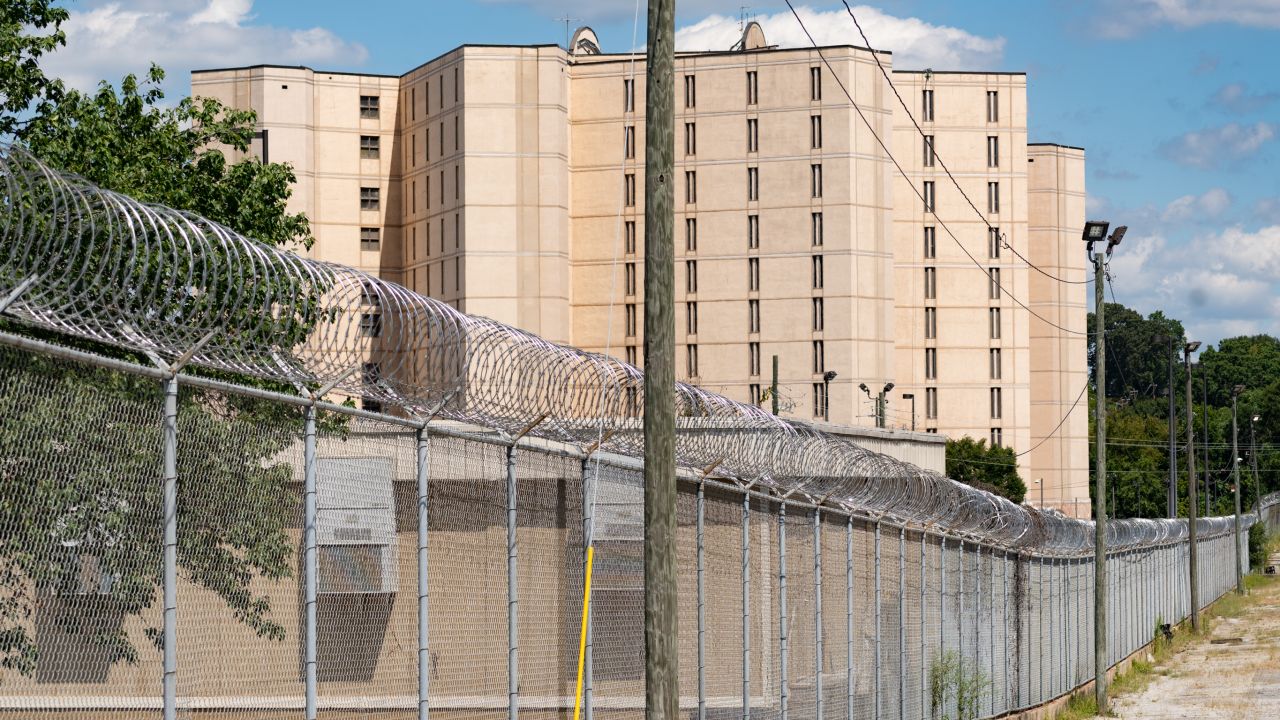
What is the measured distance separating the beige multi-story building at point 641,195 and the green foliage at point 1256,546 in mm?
23013

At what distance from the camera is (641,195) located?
99250 mm

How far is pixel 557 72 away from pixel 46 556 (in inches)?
3819

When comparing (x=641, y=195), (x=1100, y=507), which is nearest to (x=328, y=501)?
(x=1100, y=507)

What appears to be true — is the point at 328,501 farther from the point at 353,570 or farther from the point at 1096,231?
the point at 1096,231

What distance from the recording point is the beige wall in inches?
4830

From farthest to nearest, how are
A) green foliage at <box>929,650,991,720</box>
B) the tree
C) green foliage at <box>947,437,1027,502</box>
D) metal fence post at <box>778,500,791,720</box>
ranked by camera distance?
green foliage at <box>947,437,1027,502</box> → green foliage at <box>929,650,991,720</box> → metal fence post at <box>778,500,791,720</box> → the tree

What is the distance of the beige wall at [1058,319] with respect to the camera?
123m

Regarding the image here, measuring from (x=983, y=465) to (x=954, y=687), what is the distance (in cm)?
8748

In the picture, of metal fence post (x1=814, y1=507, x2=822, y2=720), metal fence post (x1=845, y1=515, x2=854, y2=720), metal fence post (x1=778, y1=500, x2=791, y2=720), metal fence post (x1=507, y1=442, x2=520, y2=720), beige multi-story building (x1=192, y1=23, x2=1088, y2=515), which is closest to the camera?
metal fence post (x1=507, y1=442, x2=520, y2=720)

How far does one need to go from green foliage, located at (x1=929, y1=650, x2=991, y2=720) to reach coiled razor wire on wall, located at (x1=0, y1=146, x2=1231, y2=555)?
6.91m

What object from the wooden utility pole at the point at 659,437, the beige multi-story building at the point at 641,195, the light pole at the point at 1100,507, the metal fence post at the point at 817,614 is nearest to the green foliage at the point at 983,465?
the beige multi-story building at the point at 641,195

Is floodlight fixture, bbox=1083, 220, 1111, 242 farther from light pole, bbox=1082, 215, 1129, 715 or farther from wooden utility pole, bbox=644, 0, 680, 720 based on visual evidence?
wooden utility pole, bbox=644, 0, 680, 720

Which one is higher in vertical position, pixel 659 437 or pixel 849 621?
pixel 659 437

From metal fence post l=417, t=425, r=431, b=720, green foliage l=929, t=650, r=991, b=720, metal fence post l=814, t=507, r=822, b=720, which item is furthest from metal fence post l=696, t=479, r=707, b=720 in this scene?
green foliage l=929, t=650, r=991, b=720
